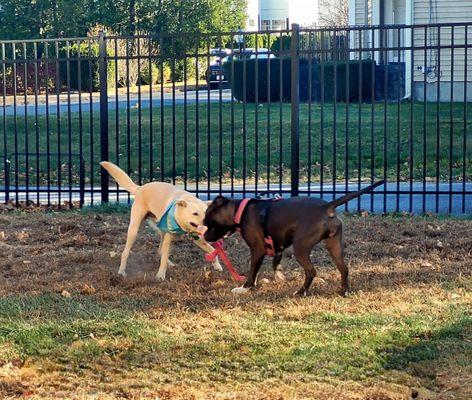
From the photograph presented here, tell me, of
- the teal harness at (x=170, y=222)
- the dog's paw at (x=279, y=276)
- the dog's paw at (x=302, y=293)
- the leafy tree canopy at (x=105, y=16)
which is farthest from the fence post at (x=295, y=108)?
the leafy tree canopy at (x=105, y=16)

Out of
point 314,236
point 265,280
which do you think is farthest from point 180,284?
point 314,236

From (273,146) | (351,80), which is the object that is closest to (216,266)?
(273,146)

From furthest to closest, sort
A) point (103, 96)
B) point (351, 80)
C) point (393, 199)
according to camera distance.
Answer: point (351, 80)
point (393, 199)
point (103, 96)

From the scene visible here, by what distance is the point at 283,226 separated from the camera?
6.69m

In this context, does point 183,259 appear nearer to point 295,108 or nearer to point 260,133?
point 295,108

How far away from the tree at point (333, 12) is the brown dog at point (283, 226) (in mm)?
37289

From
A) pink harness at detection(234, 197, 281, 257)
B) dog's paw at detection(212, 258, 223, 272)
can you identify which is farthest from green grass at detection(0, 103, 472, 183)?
pink harness at detection(234, 197, 281, 257)

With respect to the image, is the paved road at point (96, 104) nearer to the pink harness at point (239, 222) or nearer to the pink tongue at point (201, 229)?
the pink tongue at point (201, 229)

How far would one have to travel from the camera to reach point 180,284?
281 inches

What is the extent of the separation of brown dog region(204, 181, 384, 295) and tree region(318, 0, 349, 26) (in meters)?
37.3

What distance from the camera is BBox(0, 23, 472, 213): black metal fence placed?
35.4 feet

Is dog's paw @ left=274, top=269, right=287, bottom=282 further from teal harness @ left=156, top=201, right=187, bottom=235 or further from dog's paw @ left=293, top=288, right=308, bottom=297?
teal harness @ left=156, top=201, right=187, bottom=235

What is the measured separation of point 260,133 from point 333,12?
3249 centimetres

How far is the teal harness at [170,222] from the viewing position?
7.10m
